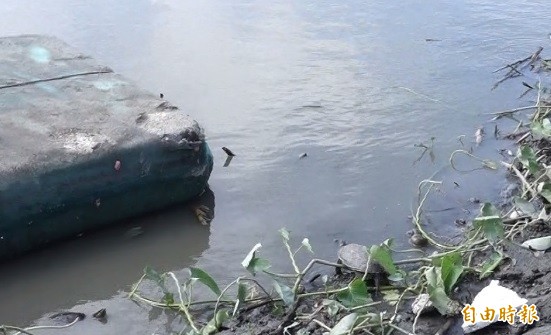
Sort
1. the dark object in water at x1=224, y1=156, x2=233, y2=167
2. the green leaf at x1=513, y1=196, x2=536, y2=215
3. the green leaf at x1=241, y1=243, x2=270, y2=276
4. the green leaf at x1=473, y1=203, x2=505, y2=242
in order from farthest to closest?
1. the dark object in water at x1=224, y1=156, x2=233, y2=167
2. the green leaf at x1=513, y1=196, x2=536, y2=215
3. the green leaf at x1=473, y1=203, x2=505, y2=242
4. the green leaf at x1=241, y1=243, x2=270, y2=276

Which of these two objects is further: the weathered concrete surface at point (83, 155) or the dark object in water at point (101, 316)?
the weathered concrete surface at point (83, 155)

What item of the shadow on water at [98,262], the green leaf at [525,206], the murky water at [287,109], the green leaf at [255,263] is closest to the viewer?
the green leaf at [255,263]

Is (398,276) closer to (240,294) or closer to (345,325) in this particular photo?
(345,325)

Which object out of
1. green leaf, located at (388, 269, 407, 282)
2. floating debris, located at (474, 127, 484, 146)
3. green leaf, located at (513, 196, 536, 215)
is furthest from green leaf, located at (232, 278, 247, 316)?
floating debris, located at (474, 127, 484, 146)

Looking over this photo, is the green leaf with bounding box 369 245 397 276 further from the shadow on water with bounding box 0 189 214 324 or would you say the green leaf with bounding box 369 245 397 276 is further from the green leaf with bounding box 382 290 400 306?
the shadow on water with bounding box 0 189 214 324

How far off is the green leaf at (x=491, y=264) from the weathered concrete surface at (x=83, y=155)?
5.12 ft

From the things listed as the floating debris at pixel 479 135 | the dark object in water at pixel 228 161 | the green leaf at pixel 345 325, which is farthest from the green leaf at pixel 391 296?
the floating debris at pixel 479 135

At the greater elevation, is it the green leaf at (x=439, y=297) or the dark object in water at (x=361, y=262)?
the green leaf at (x=439, y=297)

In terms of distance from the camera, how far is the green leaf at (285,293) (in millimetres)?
3125

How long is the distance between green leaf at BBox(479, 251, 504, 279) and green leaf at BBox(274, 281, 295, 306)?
0.87 metres

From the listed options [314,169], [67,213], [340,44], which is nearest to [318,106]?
[314,169]

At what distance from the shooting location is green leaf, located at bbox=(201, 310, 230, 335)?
3049 millimetres

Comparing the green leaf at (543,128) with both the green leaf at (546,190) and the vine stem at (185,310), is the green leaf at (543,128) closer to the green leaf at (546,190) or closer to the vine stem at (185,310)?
the green leaf at (546,190)

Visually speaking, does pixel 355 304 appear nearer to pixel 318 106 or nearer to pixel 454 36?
pixel 318 106
